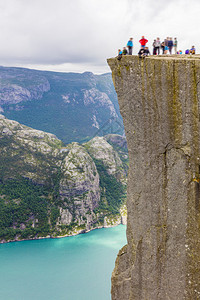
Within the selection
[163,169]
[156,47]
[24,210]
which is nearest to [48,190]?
[24,210]

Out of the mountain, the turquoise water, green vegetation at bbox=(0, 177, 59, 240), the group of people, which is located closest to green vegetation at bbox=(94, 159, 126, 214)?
the mountain

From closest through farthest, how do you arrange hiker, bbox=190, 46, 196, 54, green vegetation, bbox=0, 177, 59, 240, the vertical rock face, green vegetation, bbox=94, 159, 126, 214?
the vertical rock face, hiker, bbox=190, 46, 196, 54, green vegetation, bbox=0, 177, 59, 240, green vegetation, bbox=94, 159, 126, 214

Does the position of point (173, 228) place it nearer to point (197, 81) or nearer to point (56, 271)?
point (197, 81)

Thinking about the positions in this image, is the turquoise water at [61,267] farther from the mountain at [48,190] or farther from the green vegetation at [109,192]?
the green vegetation at [109,192]

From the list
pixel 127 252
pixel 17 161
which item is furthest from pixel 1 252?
pixel 127 252

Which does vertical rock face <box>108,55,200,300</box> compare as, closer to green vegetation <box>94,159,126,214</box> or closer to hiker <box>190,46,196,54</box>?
hiker <box>190,46,196,54</box>

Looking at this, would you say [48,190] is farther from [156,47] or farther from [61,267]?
[156,47]

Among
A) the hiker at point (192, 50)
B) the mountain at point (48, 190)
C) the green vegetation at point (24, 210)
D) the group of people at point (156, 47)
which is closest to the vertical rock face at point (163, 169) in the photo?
the group of people at point (156, 47)
